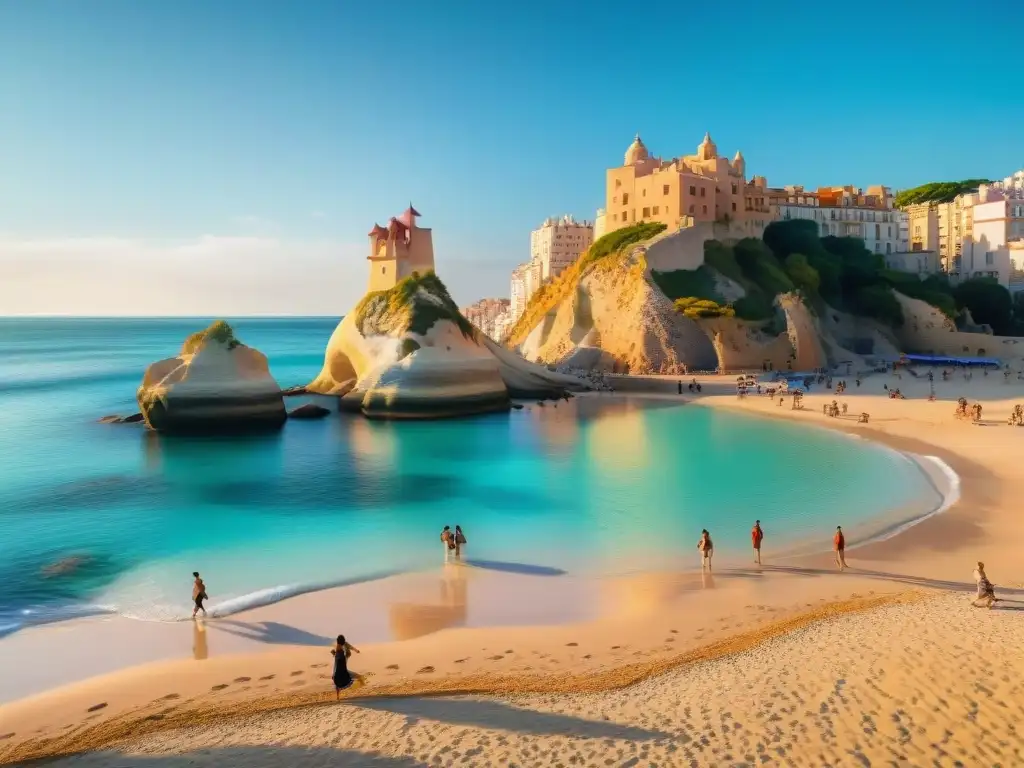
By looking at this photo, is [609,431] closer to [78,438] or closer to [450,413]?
[450,413]

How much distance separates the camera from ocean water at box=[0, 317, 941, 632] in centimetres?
1473

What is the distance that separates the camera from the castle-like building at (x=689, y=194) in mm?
57312

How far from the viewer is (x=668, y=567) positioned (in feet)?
47.1

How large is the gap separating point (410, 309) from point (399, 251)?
18.9 feet

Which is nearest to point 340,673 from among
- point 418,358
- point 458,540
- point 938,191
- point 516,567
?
point 516,567

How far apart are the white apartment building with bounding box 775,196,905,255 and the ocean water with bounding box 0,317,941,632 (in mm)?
41396

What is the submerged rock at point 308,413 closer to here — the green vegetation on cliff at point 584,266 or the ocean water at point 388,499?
the ocean water at point 388,499

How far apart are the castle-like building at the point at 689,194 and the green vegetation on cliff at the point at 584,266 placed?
5.66ft

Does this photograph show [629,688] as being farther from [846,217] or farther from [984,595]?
[846,217]

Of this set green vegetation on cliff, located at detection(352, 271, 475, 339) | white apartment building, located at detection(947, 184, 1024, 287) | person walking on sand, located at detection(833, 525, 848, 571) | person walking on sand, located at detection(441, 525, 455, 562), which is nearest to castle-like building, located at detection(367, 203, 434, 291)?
green vegetation on cliff, located at detection(352, 271, 475, 339)

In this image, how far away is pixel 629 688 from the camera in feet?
28.8

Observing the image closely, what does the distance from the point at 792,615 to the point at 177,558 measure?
12.6 meters

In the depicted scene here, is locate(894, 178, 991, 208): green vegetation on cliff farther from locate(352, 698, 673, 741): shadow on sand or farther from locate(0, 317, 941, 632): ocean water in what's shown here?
locate(352, 698, 673, 741): shadow on sand

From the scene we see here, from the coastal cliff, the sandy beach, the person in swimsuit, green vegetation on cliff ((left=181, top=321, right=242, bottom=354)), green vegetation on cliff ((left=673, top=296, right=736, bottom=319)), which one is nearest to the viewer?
the sandy beach
